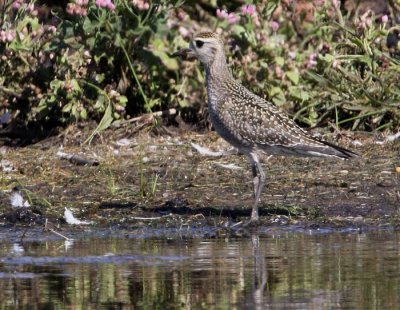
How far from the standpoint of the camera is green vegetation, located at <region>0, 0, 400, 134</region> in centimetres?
1477

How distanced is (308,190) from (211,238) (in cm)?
196

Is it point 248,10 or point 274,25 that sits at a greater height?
point 248,10

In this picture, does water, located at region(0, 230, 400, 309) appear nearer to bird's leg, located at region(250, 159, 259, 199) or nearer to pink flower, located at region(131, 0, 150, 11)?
bird's leg, located at region(250, 159, 259, 199)

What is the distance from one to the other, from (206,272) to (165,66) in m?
5.76

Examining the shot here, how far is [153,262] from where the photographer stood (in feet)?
32.5

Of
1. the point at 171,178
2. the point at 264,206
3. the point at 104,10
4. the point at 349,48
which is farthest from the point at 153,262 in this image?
the point at 349,48

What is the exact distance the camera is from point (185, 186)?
13.1m

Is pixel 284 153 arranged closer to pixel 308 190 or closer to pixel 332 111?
pixel 308 190

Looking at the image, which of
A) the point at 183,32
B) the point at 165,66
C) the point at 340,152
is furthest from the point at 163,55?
the point at 340,152

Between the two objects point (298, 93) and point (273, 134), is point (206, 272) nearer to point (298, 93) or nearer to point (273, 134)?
point (273, 134)

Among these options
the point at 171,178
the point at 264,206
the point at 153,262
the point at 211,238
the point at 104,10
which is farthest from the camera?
the point at 104,10

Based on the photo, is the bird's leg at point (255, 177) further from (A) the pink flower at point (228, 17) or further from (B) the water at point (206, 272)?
(A) the pink flower at point (228, 17)

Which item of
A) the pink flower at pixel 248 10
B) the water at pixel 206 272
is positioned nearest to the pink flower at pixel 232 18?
the pink flower at pixel 248 10

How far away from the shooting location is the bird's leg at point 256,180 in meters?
11.8
